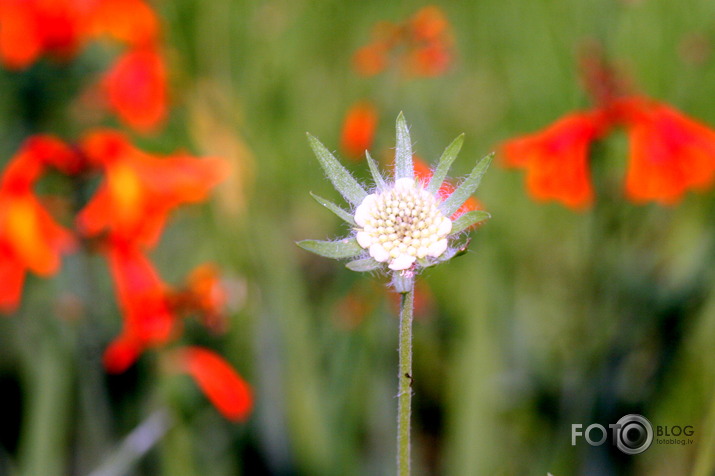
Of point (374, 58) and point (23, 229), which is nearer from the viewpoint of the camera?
point (23, 229)

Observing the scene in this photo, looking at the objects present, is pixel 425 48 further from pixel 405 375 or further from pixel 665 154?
pixel 405 375

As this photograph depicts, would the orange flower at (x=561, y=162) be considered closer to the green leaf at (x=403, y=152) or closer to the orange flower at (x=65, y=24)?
the green leaf at (x=403, y=152)

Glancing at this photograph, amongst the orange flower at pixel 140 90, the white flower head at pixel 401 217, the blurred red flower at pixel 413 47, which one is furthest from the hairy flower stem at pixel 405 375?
the orange flower at pixel 140 90

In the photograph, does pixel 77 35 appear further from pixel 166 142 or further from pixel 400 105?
pixel 400 105

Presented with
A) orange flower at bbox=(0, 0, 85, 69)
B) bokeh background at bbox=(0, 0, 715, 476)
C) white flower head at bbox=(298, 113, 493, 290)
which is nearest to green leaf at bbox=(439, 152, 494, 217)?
white flower head at bbox=(298, 113, 493, 290)

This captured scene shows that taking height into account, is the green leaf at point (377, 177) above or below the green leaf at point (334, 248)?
above

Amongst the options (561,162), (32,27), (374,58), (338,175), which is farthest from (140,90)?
(338,175)
